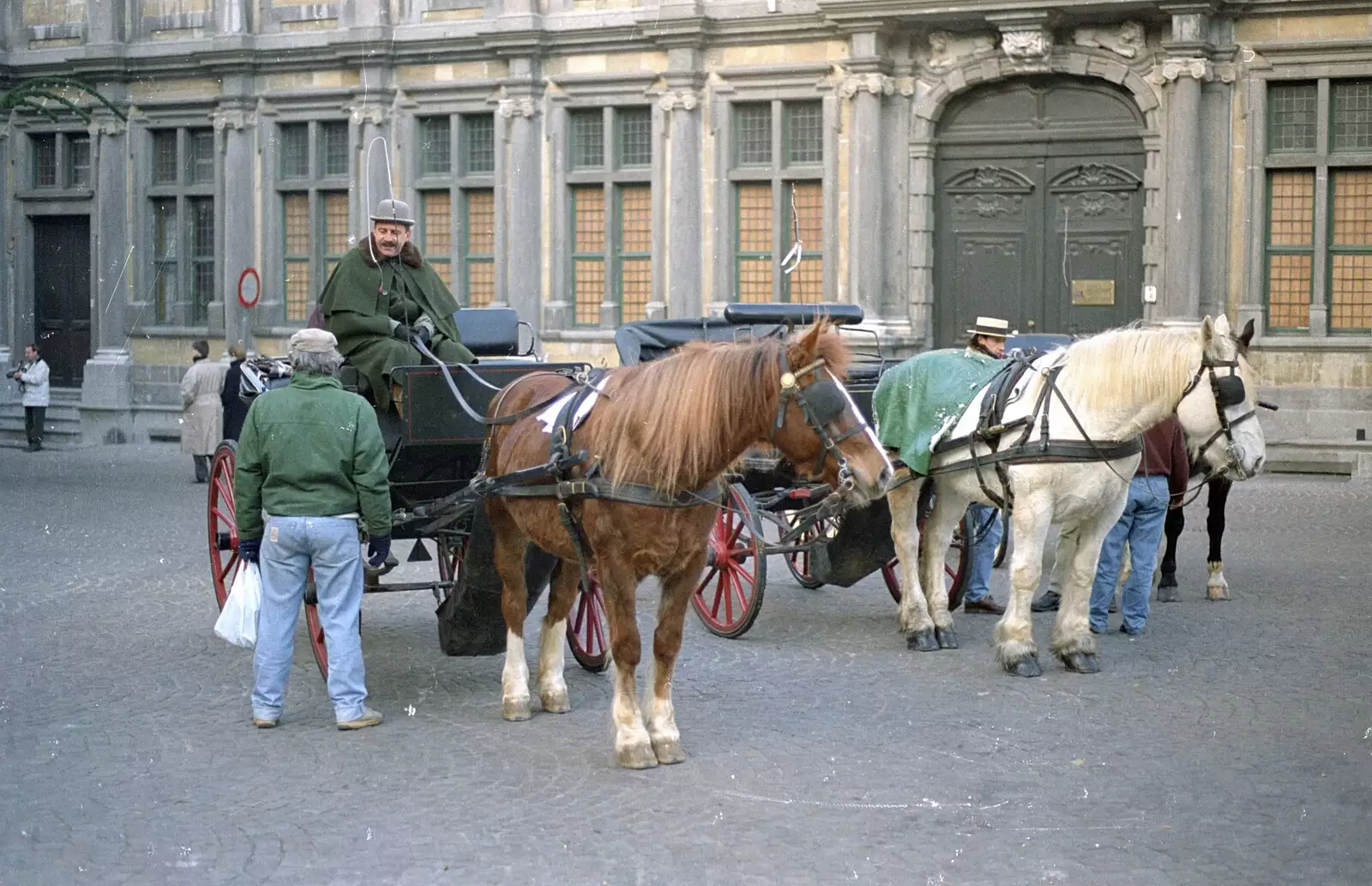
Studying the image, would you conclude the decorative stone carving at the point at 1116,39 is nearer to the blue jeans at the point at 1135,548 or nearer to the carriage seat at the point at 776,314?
the carriage seat at the point at 776,314

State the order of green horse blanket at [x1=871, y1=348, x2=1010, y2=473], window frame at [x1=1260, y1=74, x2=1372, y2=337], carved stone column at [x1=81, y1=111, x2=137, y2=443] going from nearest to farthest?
green horse blanket at [x1=871, y1=348, x2=1010, y2=473]
window frame at [x1=1260, y1=74, x2=1372, y2=337]
carved stone column at [x1=81, y1=111, x2=137, y2=443]

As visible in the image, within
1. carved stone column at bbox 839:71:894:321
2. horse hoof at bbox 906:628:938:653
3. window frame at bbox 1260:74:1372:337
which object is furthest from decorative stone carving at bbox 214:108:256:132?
horse hoof at bbox 906:628:938:653

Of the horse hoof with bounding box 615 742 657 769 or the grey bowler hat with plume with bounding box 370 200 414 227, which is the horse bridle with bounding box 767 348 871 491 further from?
the grey bowler hat with plume with bounding box 370 200 414 227

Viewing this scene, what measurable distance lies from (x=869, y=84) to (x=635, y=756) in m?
15.5

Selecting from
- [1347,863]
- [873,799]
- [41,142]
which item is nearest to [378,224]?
[873,799]

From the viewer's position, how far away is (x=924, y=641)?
9758mm

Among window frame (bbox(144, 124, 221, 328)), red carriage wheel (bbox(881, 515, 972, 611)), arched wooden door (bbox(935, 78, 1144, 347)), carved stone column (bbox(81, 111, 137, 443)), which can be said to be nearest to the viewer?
red carriage wheel (bbox(881, 515, 972, 611))

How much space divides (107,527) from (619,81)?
32.7 ft

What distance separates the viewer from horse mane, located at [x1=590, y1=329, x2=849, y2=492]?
23.0 ft

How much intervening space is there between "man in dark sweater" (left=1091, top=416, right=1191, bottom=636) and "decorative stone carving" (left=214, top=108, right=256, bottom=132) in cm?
1826

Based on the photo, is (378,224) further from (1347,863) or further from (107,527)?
(107,527)

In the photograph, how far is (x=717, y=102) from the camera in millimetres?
22547

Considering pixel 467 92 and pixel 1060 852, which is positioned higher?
pixel 467 92

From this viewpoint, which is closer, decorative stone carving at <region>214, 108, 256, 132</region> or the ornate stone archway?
the ornate stone archway
